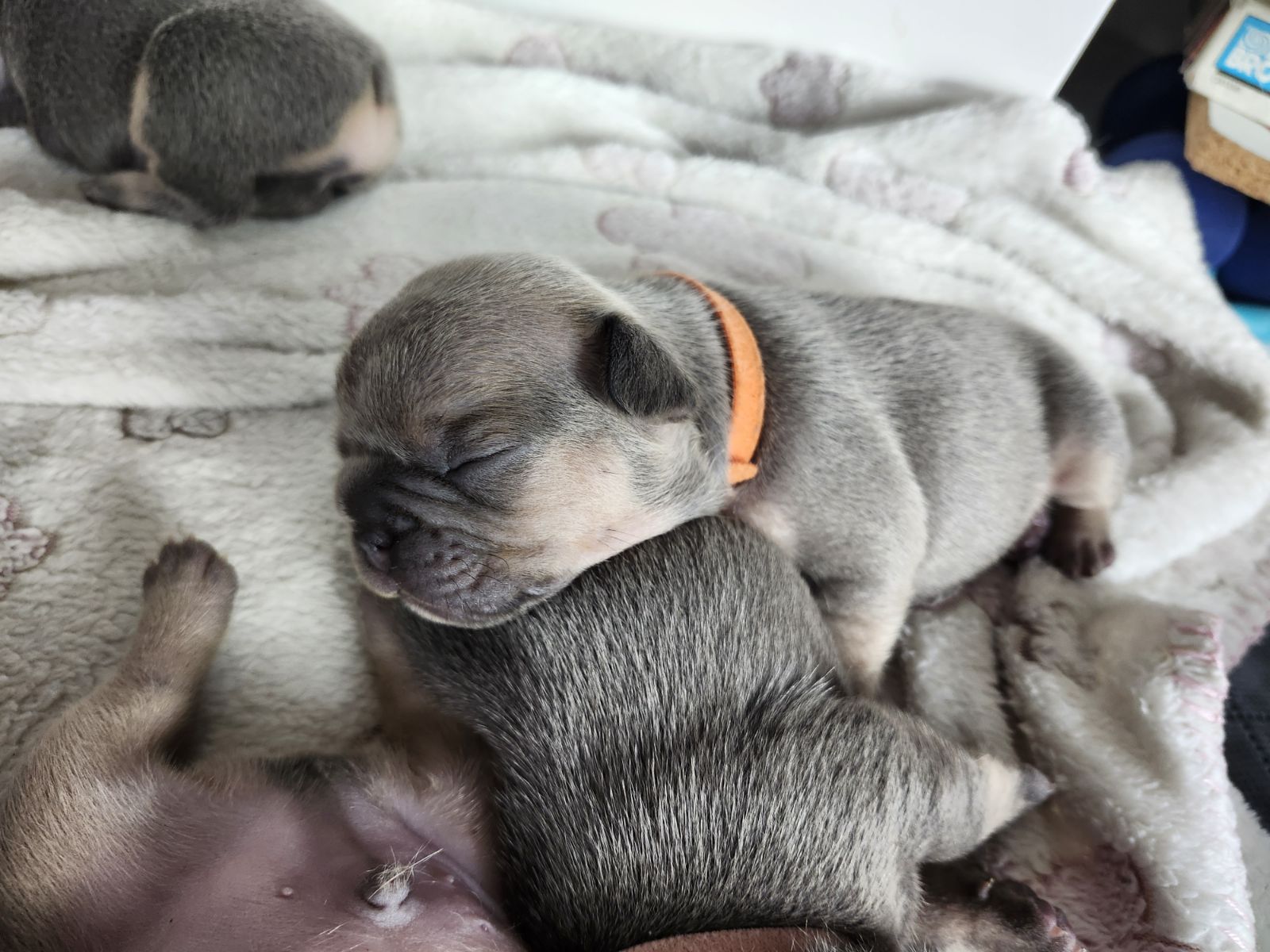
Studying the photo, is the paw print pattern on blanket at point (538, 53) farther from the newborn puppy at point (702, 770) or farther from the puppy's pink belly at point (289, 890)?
the puppy's pink belly at point (289, 890)

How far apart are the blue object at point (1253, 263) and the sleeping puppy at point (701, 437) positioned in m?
1.40

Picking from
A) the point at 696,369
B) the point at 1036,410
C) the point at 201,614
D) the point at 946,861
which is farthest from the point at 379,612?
the point at 1036,410

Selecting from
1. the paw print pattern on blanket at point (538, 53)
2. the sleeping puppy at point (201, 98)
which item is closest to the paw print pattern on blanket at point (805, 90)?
the paw print pattern on blanket at point (538, 53)

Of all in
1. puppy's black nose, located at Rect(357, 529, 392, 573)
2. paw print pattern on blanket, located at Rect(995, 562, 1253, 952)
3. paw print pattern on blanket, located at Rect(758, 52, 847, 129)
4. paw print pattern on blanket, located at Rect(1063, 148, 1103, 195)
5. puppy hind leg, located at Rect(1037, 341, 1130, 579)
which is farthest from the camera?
paw print pattern on blanket, located at Rect(758, 52, 847, 129)

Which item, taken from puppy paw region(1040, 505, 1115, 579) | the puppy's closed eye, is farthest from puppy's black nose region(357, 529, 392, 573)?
puppy paw region(1040, 505, 1115, 579)

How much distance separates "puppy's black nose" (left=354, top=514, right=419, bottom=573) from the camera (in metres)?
1.74

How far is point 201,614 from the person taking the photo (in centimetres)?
203

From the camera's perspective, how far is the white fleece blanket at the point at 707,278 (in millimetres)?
2217

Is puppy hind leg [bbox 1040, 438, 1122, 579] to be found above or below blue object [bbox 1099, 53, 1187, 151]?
below

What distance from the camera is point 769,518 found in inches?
85.8

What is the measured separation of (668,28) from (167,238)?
1.97 meters

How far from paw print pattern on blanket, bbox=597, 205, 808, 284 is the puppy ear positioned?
1532 mm

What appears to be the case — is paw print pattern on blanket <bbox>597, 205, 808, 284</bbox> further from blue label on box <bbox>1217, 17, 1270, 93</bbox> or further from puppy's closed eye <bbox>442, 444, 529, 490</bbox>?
puppy's closed eye <bbox>442, 444, 529, 490</bbox>

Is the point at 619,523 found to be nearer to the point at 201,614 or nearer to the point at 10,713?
the point at 201,614
